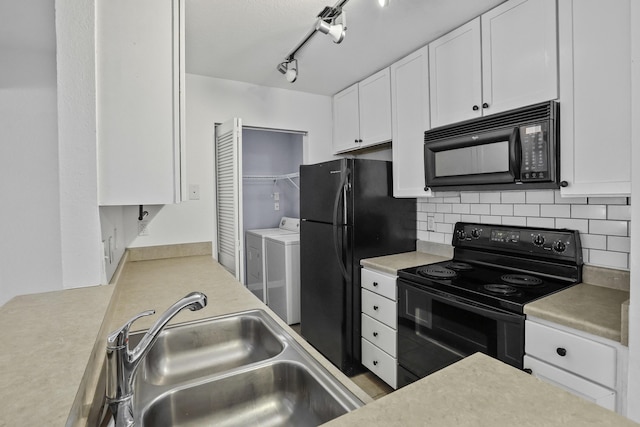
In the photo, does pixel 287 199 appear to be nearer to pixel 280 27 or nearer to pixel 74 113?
pixel 280 27

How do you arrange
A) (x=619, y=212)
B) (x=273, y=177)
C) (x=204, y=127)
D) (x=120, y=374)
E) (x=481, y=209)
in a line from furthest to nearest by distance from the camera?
1. (x=273, y=177)
2. (x=204, y=127)
3. (x=481, y=209)
4. (x=619, y=212)
5. (x=120, y=374)

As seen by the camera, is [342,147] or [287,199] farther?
[287,199]

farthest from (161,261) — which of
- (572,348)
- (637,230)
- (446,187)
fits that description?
(637,230)

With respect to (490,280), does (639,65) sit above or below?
above

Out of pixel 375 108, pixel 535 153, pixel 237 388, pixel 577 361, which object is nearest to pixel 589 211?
pixel 535 153

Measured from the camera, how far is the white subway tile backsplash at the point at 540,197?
1.85m

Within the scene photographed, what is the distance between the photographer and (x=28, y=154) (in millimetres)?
957

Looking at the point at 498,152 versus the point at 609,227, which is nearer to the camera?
the point at 609,227

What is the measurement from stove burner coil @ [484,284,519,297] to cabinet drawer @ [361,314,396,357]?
70 centimetres

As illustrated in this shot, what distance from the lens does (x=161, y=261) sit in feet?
8.12

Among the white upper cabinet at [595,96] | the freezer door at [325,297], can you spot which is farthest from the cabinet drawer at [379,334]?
the white upper cabinet at [595,96]

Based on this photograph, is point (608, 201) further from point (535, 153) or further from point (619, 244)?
point (535, 153)

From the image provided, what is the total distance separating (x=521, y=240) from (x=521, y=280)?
306 millimetres

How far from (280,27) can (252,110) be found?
43.1 inches
